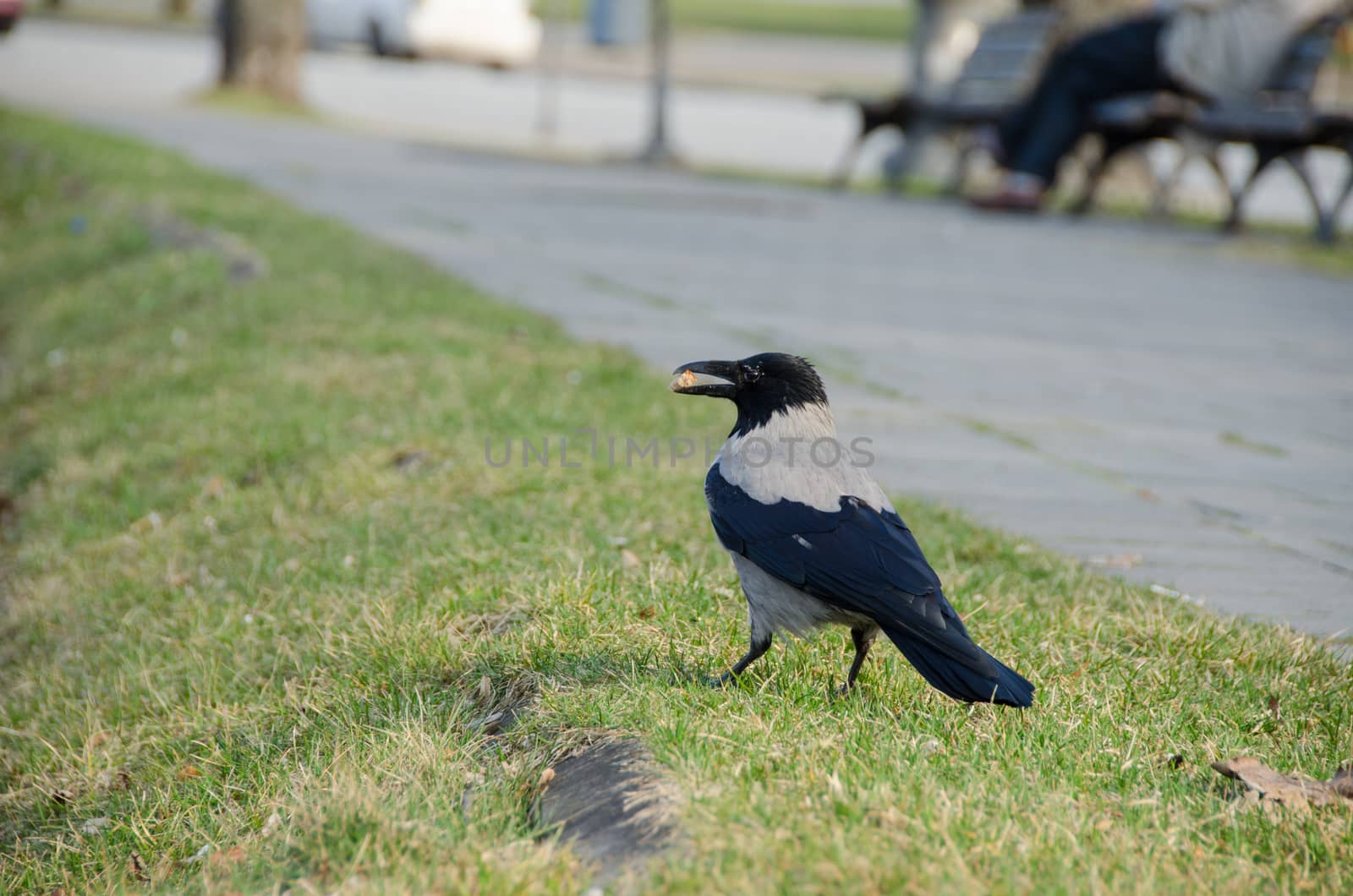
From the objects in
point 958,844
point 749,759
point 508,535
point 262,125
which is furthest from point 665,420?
point 262,125

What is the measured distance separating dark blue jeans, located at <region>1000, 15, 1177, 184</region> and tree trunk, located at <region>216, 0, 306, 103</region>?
11.8 meters

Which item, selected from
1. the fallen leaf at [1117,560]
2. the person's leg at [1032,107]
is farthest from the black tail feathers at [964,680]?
the person's leg at [1032,107]

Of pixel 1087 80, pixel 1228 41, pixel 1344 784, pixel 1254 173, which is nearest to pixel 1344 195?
pixel 1254 173

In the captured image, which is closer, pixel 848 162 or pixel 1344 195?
pixel 1344 195

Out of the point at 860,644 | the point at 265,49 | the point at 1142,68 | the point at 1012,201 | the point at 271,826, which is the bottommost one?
the point at 271,826

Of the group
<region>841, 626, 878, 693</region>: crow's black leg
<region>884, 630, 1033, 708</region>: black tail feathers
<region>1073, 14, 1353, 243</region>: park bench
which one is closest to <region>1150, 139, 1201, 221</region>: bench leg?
<region>1073, 14, 1353, 243</region>: park bench

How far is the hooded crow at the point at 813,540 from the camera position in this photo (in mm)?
2641

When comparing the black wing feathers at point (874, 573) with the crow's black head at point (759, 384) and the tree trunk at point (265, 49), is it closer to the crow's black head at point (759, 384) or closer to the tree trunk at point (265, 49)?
the crow's black head at point (759, 384)

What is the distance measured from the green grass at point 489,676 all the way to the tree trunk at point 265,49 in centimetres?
1479

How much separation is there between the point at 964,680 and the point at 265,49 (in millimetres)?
19548

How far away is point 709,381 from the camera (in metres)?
3.08

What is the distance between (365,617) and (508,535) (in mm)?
Result: 604

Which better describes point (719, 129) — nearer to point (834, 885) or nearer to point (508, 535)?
point (508, 535)

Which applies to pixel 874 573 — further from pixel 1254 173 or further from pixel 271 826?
pixel 1254 173
